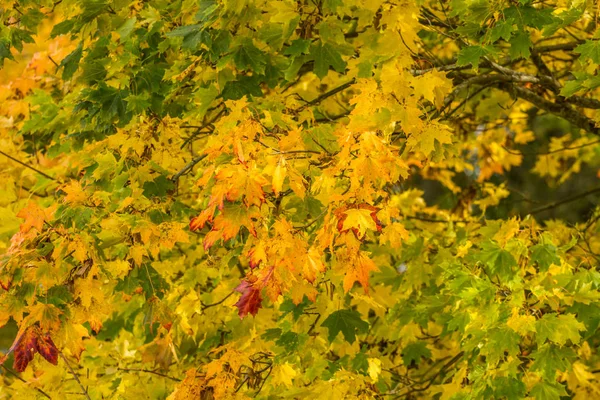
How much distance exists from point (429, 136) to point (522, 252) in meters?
1.12

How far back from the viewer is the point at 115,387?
5125mm

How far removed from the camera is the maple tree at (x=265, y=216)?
11.8 ft

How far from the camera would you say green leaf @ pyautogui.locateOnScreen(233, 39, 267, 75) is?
4.16 meters

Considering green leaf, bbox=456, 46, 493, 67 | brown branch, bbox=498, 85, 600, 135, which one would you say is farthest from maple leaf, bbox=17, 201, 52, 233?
brown branch, bbox=498, 85, 600, 135

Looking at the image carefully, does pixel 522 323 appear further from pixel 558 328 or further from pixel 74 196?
pixel 74 196

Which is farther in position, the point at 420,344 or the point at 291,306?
the point at 420,344

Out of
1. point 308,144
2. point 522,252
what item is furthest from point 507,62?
point 308,144

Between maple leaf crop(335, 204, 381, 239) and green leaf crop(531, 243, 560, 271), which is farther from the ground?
maple leaf crop(335, 204, 381, 239)

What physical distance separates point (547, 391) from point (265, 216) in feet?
5.60

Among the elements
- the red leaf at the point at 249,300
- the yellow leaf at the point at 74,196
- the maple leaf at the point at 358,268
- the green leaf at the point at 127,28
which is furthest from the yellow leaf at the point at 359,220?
the green leaf at the point at 127,28

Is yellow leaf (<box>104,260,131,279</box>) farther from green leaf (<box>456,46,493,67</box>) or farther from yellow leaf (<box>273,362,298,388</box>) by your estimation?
green leaf (<box>456,46,493,67</box>)

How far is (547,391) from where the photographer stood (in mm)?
4176

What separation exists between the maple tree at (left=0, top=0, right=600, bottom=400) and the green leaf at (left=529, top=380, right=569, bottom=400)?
1cm

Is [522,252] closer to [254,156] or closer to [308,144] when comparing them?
[308,144]
